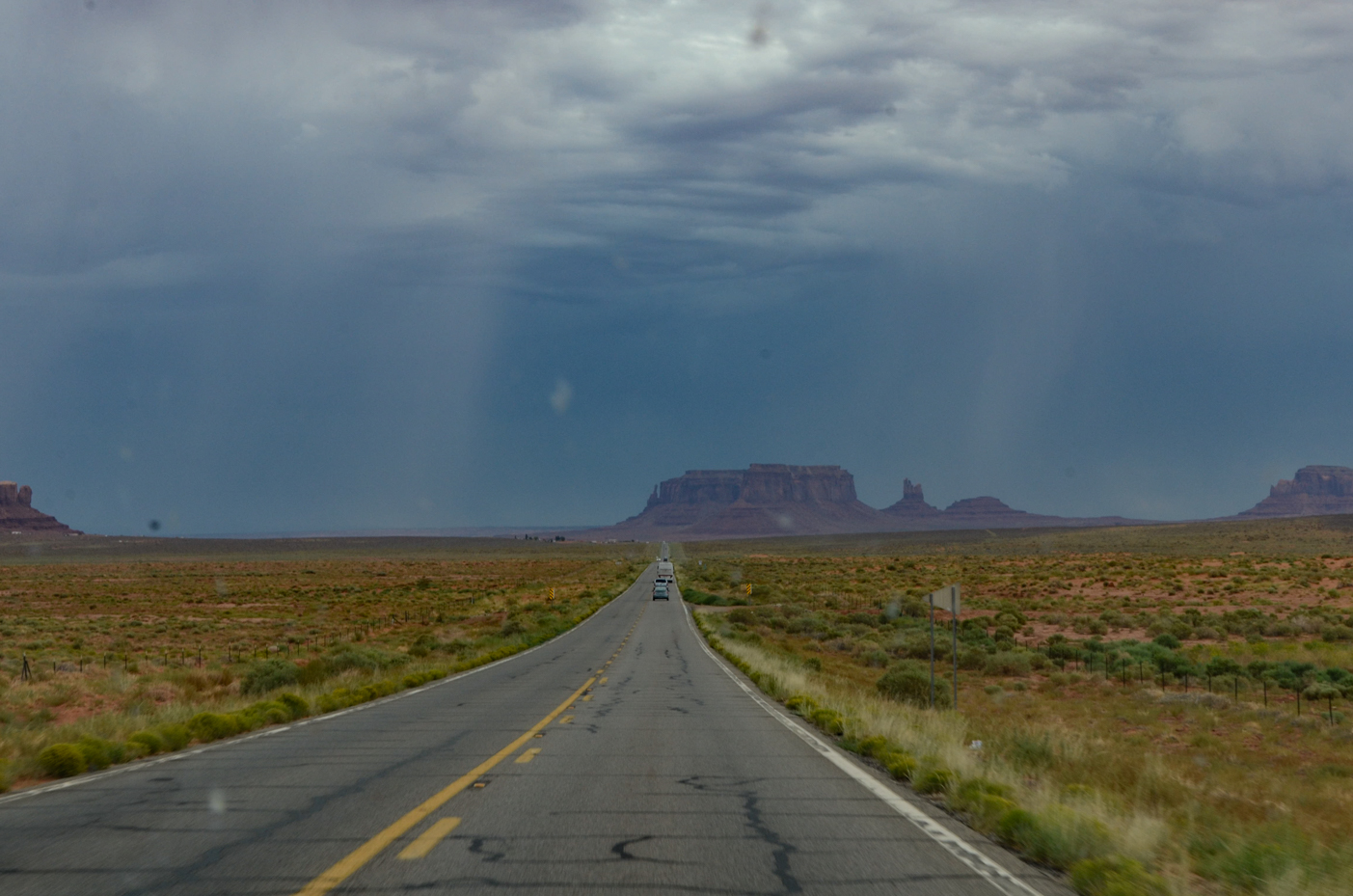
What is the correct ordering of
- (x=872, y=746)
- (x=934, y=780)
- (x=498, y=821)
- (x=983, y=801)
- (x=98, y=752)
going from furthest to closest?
(x=872, y=746), (x=98, y=752), (x=934, y=780), (x=983, y=801), (x=498, y=821)

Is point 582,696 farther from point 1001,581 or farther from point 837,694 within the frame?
point 1001,581

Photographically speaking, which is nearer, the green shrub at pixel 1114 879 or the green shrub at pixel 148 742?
the green shrub at pixel 1114 879

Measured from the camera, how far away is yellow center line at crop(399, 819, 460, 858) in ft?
22.1

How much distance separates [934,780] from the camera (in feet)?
32.6

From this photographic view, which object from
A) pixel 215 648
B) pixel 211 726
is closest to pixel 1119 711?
pixel 211 726

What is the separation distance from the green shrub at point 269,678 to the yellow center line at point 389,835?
12672mm

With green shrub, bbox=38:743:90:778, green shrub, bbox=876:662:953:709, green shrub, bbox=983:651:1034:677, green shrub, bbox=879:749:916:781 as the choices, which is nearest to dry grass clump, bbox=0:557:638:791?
green shrub, bbox=38:743:90:778

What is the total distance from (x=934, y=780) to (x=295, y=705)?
1063 cm

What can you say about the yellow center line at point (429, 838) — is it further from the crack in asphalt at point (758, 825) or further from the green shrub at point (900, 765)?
the green shrub at point (900, 765)

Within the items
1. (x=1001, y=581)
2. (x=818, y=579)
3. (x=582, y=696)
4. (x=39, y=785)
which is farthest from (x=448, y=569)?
(x=39, y=785)

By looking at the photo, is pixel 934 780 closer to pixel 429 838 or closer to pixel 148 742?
pixel 429 838

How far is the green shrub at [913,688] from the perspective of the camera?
24047mm

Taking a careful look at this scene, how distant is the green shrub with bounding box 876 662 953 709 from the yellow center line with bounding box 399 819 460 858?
57.7ft

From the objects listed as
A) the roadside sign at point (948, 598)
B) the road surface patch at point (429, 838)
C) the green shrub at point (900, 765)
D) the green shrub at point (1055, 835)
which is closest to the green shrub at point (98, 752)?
the road surface patch at point (429, 838)
